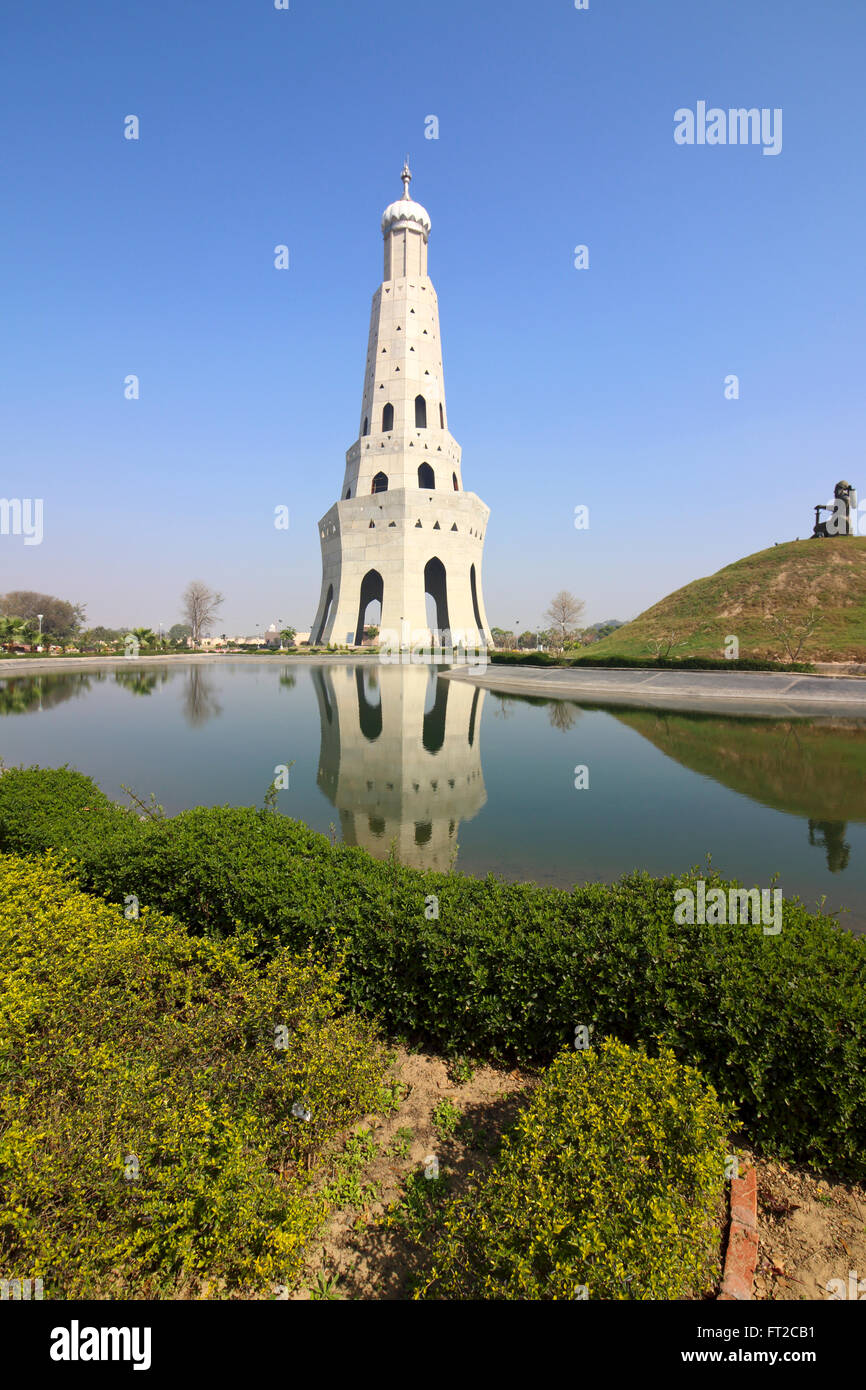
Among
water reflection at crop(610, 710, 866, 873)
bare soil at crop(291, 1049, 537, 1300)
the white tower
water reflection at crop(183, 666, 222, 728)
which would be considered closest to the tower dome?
the white tower

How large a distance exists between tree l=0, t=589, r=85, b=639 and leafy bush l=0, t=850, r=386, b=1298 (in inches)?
3725

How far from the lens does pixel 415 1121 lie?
3752mm

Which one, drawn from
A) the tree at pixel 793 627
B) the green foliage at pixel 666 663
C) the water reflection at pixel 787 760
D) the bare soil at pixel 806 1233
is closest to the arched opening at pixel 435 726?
the water reflection at pixel 787 760

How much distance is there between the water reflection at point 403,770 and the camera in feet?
29.5

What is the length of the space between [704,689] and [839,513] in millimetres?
39372

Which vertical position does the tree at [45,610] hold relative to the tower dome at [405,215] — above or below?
below

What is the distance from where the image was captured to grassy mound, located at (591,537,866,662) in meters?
Answer: 43.2

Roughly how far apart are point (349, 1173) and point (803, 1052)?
263 cm

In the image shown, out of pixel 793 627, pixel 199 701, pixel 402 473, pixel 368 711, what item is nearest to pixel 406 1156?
pixel 368 711

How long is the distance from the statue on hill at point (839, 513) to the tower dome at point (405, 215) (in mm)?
45643

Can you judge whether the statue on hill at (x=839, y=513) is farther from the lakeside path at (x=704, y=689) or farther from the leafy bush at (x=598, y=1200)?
the leafy bush at (x=598, y=1200)

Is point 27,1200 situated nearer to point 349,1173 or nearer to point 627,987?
point 349,1173

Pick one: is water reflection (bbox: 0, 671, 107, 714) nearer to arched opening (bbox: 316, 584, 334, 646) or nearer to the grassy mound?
arched opening (bbox: 316, 584, 334, 646)

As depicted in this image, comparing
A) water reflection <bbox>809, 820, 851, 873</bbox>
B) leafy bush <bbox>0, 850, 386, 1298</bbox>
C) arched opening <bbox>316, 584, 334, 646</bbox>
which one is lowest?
water reflection <bbox>809, 820, 851, 873</bbox>
